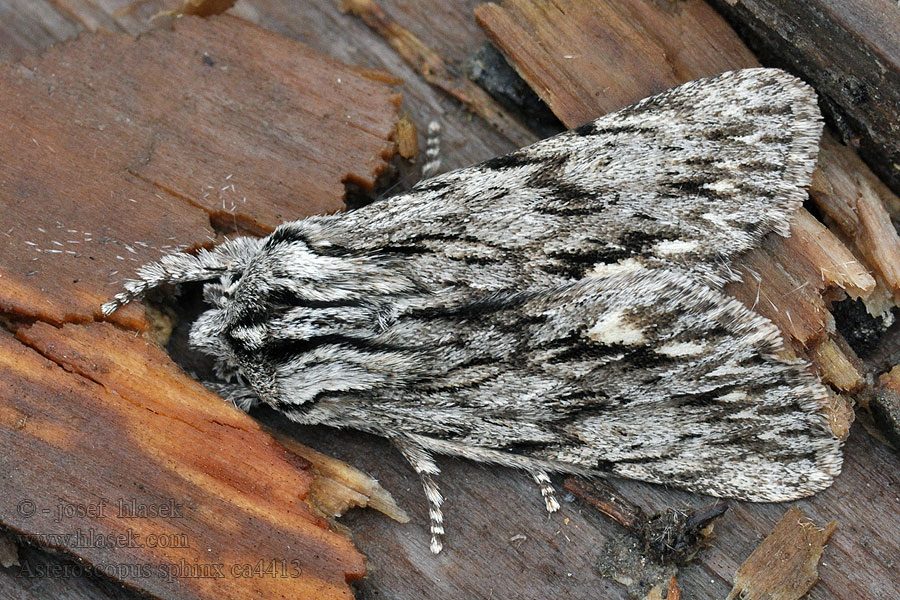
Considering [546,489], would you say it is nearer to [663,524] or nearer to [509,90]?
[663,524]

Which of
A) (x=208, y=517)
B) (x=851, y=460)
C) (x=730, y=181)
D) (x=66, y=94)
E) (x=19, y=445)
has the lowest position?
(x=19, y=445)

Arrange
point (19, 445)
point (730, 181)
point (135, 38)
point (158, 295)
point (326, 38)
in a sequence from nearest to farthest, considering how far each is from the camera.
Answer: point (19, 445) → point (730, 181) → point (158, 295) → point (135, 38) → point (326, 38)

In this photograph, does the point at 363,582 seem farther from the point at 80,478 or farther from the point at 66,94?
the point at 66,94

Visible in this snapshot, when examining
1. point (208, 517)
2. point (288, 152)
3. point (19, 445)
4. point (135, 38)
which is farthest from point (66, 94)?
point (208, 517)

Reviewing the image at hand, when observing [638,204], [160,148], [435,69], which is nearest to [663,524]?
[638,204]

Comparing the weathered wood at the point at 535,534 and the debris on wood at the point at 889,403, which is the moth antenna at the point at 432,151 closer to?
the weathered wood at the point at 535,534
